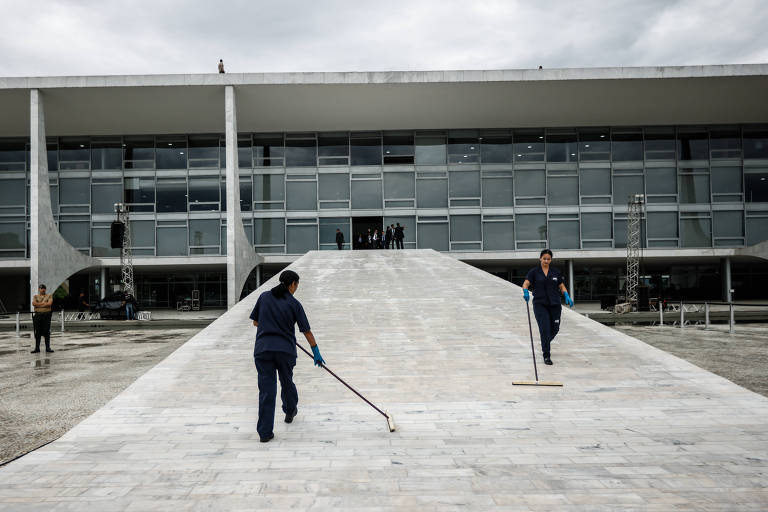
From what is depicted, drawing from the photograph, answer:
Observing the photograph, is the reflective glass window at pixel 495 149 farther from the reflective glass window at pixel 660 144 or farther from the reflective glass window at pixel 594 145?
the reflective glass window at pixel 660 144

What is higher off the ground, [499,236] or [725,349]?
[499,236]

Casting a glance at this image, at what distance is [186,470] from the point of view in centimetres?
415

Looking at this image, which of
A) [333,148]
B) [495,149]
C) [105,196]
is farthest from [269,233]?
[495,149]

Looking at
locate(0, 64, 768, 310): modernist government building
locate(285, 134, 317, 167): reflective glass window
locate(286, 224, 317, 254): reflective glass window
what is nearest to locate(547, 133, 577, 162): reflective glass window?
locate(0, 64, 768, 310): modernist government building

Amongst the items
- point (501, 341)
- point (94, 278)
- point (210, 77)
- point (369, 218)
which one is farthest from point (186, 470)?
point (94, 278)

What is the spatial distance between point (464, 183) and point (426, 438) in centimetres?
2454

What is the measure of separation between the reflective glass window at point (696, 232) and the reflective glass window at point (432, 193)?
13.0 metres

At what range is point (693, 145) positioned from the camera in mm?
28031

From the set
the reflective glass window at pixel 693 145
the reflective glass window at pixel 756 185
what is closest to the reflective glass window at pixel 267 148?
the reflective glass window at pixel 693 145

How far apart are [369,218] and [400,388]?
879 inches

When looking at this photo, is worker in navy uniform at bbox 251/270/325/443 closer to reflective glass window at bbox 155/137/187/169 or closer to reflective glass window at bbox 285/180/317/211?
reflective glass window at bbox 285/180/317/211

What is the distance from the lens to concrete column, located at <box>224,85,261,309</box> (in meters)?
23.5

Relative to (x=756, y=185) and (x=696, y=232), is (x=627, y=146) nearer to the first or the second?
(x=696, y=232)

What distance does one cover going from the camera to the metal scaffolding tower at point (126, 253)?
2535 centimetres
